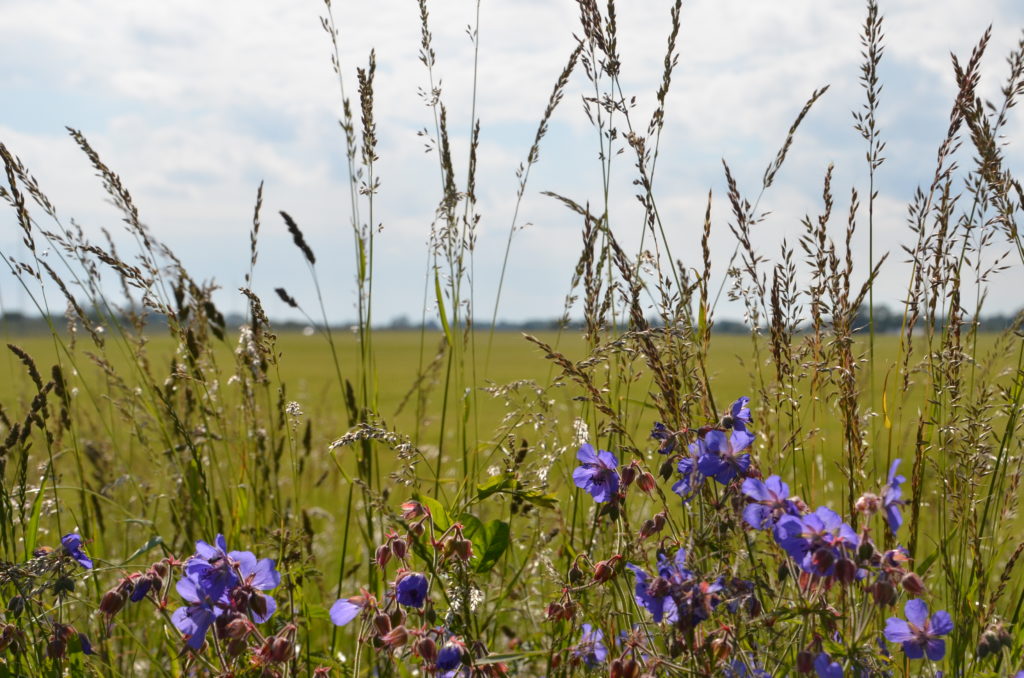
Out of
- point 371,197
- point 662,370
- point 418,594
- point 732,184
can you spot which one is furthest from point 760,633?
point 371,197

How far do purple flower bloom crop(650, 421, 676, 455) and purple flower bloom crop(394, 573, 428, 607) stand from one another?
44 cm

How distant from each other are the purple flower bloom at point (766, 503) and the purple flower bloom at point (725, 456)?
0.06 metres

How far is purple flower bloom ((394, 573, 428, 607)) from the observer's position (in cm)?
129

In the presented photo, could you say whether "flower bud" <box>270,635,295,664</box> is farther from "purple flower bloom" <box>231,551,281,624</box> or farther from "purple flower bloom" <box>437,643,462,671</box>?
"purple flower bloom" <box>437,643,462,671</box>

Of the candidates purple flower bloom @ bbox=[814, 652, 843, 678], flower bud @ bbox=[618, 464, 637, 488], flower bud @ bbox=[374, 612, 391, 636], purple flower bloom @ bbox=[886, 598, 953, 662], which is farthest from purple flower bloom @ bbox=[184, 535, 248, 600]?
purple flower bloom @ bbox=[886, 598, 953, 662]

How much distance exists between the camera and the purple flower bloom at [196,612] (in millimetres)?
1300

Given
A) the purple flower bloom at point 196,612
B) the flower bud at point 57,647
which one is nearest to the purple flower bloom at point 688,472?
the purple flower bloom at point 196,612

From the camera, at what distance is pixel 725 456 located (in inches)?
53.4

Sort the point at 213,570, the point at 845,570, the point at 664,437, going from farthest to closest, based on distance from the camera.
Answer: the point at 664,437, the point at 213,570, the point at 845,570

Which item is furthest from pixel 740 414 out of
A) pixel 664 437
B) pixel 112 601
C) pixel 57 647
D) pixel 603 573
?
pixel 57 647

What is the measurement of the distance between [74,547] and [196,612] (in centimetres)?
45

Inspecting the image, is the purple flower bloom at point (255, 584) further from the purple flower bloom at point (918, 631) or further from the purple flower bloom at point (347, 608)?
the purple flower bloom at point (918, 631)

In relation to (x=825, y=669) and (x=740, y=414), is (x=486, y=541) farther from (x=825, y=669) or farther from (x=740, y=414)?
(x=825, y=669)

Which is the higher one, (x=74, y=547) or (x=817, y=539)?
(x=817, y=539)
